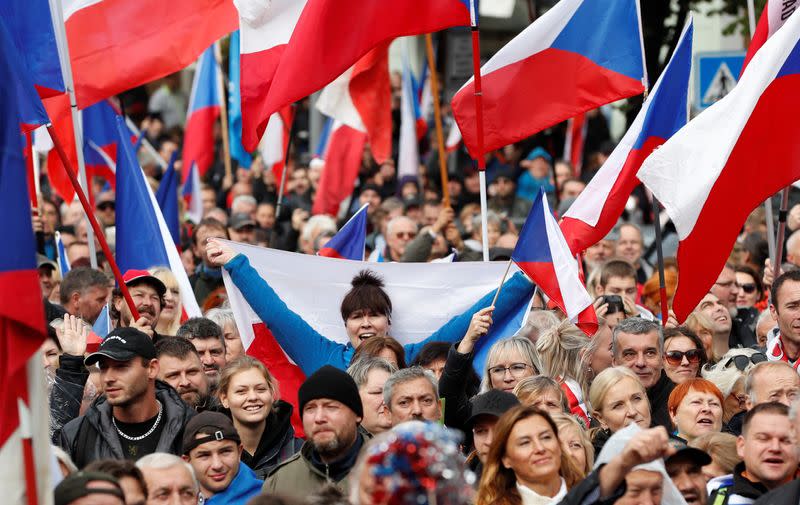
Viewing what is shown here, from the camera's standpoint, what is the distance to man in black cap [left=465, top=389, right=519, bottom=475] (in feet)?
23.7

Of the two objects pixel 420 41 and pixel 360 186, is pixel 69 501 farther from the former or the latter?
pixel 420 41

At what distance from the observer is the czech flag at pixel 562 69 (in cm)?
1001

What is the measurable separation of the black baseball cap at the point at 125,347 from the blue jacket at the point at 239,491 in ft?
2.66

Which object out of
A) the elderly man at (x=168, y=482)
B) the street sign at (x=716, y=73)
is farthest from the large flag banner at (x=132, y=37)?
the elderly man at (x=168, y=482)

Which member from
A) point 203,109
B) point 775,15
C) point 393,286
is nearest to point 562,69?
point 775,15

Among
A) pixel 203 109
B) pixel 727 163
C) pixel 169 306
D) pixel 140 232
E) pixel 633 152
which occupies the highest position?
pixel 203 109

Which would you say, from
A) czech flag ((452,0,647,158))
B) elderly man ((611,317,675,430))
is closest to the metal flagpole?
czech flag ((452,0,647,158))

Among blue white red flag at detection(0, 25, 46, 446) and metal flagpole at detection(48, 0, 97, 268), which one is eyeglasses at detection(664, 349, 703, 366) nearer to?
metal flagpole at detection(48, 0, 97, 268)

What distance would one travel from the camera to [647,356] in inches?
347

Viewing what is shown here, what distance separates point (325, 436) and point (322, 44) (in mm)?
3271

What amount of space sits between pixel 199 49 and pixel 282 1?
1.23 meters

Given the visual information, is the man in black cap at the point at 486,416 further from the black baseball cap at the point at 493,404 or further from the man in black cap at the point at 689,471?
the man in black cap at the point at 689,471

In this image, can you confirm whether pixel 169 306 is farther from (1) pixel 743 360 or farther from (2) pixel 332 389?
(1) pixel 743 360

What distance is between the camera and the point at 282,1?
10172 mm
